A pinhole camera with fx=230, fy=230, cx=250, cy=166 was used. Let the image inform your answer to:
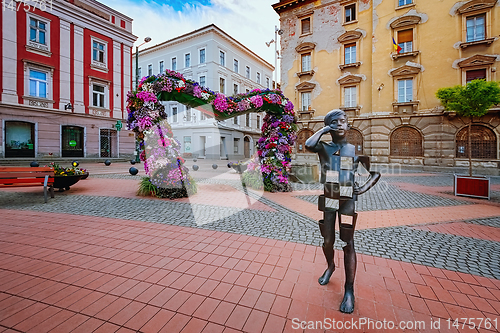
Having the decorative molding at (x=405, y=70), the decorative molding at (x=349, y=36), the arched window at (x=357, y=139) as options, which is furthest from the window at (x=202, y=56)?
the decorative molding at (x=405, y=70)

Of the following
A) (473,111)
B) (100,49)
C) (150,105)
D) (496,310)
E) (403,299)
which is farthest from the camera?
(100,49)

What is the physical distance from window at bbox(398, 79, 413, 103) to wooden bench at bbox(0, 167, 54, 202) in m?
21.4

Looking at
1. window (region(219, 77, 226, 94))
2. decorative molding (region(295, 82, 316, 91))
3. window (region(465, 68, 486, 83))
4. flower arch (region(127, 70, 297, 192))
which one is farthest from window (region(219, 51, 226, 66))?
flower arch (region(127, 70, 297, 192))

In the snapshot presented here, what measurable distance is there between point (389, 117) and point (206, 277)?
1963 cm

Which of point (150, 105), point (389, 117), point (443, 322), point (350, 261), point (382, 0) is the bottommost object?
point (443, 322)

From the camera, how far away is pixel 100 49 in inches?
855

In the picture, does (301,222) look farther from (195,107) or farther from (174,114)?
(174,114)

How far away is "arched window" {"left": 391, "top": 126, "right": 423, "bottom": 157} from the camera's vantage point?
56.9 ft

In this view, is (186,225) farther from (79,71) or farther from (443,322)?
(79,71)

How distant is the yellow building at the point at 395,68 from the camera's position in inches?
611

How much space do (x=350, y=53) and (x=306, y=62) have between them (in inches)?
154

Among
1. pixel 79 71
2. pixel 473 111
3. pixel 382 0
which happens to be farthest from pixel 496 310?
pixel 79 71

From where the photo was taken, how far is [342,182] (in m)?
2.33

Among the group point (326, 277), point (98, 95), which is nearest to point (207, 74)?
point (98, 95)
